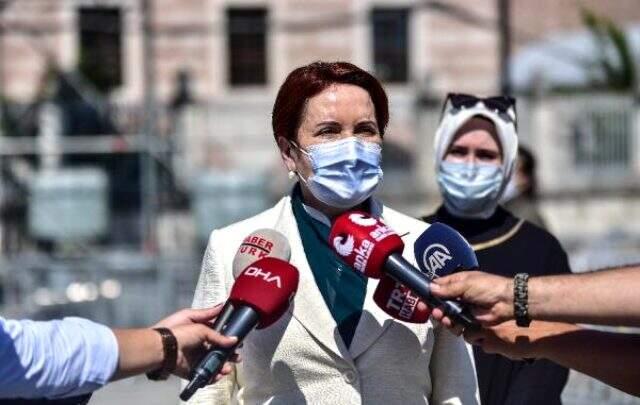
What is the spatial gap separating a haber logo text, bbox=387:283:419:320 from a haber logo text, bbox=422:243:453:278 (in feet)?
0.26

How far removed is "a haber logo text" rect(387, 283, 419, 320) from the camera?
3.96 meters

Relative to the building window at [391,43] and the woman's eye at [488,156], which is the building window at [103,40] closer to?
the building window at [391,43]

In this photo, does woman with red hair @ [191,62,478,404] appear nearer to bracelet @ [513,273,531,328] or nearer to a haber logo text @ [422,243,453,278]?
a haber logo text @ [422,243,453,278]

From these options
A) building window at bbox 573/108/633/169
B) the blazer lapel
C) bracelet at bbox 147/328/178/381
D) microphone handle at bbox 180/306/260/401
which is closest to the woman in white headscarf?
the blazer lapel

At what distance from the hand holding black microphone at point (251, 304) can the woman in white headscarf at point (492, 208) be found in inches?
58.3

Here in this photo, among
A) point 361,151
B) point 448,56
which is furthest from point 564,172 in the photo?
point 361,151

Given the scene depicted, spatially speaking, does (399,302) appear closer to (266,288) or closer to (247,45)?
(266,288)

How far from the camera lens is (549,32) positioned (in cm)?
3262

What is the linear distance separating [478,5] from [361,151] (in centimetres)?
2741

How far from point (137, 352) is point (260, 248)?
26.9 inches

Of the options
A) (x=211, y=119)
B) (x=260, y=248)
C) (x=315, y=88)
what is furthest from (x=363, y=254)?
(x=211, y=119)

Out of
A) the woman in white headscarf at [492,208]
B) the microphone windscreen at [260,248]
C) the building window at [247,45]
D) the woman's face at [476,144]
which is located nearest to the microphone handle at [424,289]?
the microphone windscreen at [260,248]

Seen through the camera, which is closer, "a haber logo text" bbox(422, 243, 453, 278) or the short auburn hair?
"a haber logo text" bbox(422, 243, 453, 278)

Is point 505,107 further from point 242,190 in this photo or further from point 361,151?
point 242,190
